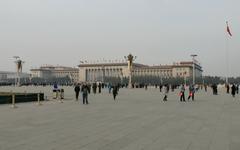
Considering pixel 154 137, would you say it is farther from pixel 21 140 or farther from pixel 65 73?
pixel 65 73

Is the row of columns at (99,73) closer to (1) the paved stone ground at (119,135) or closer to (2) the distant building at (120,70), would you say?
(2) the distant building at (120,70)

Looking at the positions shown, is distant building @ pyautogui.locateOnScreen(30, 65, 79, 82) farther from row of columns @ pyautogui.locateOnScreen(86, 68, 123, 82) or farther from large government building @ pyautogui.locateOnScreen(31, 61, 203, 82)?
row of columns @ pyautogui.locateOnScreen(86, 68, 123, 82)

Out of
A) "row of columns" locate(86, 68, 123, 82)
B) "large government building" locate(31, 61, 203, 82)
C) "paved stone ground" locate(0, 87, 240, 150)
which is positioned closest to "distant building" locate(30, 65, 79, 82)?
"large government building" locate(31, 61, 203, 82)

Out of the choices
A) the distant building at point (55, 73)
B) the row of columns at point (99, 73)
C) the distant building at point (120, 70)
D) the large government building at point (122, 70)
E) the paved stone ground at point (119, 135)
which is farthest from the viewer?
the distant building at point (55, 73)

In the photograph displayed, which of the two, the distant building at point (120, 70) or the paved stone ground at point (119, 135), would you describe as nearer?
the paved stone ground at point (119, 135)

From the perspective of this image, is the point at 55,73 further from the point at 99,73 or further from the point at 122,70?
the point at 122,70

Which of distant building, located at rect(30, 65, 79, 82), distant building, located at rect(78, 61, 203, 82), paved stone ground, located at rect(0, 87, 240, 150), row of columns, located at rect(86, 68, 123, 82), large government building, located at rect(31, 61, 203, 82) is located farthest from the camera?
distant building, located at rect(30, 65, 79, 82)

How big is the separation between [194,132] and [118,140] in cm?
264

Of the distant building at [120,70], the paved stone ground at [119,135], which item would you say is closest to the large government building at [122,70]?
the distant building at [120,70]

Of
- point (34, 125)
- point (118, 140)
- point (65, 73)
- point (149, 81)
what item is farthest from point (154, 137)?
point (65, 73)

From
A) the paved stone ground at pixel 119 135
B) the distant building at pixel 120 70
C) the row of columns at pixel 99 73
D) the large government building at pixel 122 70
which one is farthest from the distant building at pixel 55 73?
the paved stone ground at pixel 119 135

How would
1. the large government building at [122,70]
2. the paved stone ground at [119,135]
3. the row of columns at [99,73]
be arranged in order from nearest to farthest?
1. the paved stone ground at [119,135]
2. the large government building at [122,70]
3. the row of columns at [99,73]

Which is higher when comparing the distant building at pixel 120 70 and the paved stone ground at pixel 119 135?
the distant building at pixel 120 70

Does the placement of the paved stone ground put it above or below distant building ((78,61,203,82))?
below
